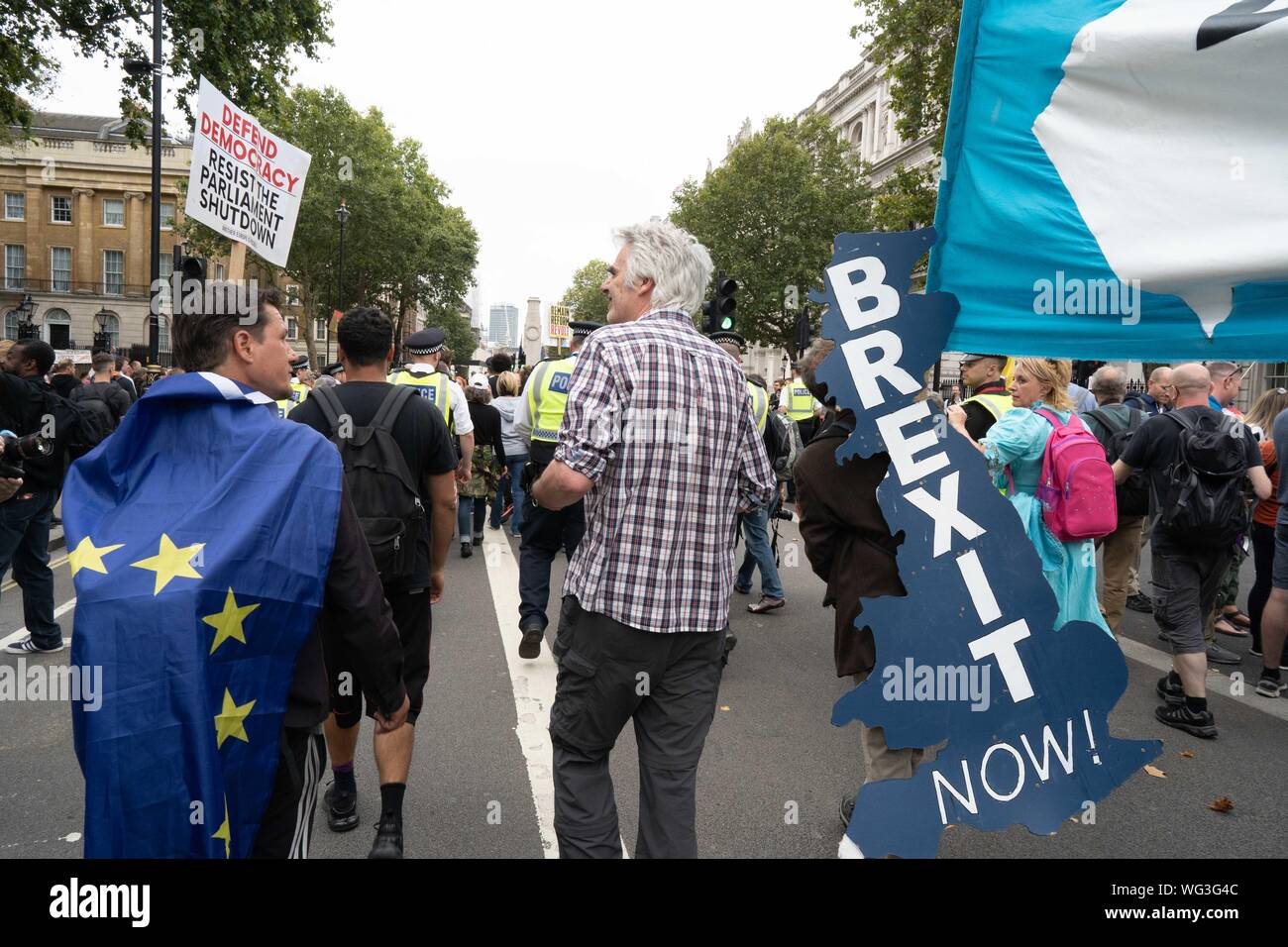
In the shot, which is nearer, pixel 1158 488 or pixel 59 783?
pixel 59 783

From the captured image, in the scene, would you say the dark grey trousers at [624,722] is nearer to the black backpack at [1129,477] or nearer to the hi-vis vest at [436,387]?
the black backpack at [1129,477]

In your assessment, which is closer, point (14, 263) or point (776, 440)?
point (776, 440)

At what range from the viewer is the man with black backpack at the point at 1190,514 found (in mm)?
4754

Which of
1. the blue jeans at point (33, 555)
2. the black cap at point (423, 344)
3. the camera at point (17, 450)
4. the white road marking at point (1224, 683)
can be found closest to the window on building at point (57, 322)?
the blue jeans at point (33, 555)

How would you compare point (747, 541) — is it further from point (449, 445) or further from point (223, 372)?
point (223, 372)

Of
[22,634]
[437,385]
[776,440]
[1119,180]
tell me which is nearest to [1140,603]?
[776,440]

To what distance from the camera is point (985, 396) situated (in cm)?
433

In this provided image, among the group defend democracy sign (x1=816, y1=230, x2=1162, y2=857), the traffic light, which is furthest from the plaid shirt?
the traffic light

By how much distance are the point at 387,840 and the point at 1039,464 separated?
316cm

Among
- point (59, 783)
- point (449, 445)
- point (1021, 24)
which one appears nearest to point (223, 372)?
point (449, 445)

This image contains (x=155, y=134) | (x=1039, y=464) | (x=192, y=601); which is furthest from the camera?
(x=155, y=134)

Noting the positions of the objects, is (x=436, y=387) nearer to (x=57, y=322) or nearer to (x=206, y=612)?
(x=206, y=612)
